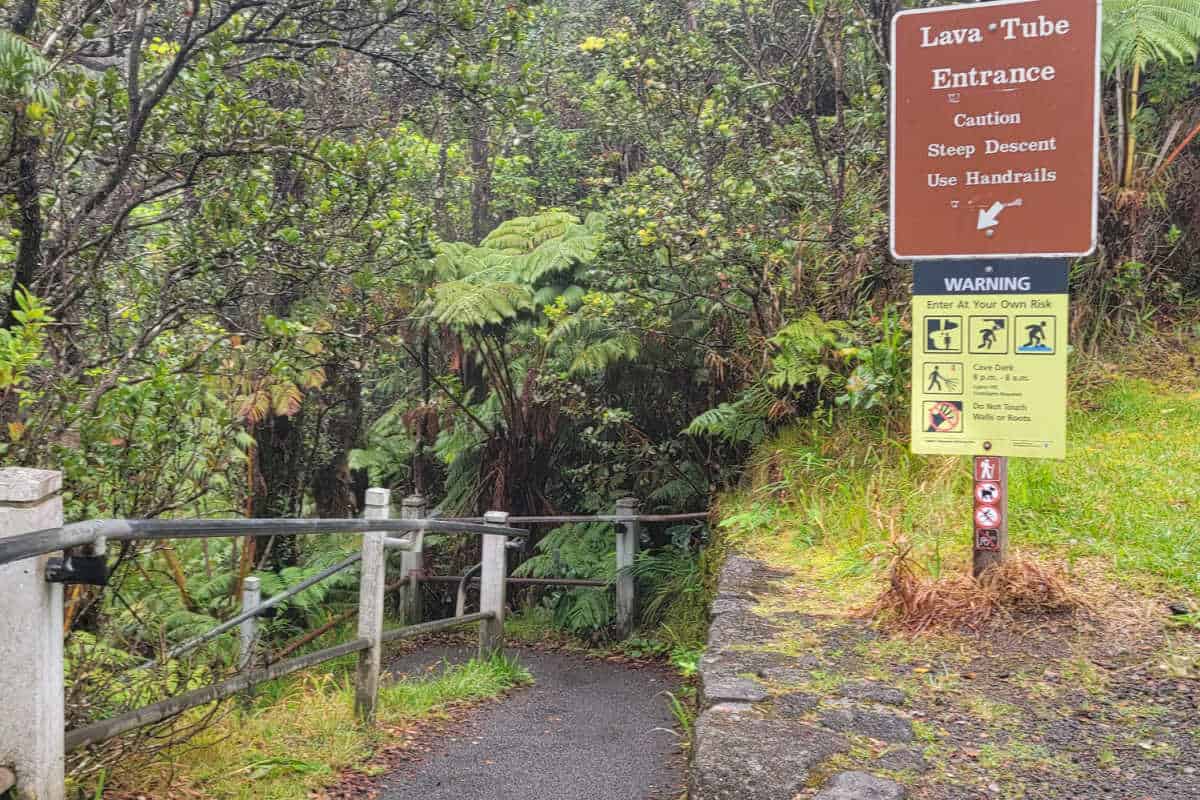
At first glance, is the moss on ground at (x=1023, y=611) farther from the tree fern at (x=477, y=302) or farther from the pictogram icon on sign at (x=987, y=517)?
the tree fern at (x=477, y=302)

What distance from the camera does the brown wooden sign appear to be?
3.70 metres

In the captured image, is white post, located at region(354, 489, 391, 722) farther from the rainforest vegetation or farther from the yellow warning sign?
the yellow warning sign

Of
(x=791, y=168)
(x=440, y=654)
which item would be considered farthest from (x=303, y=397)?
(x=791, y=168)

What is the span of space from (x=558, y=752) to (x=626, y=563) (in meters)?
3.93

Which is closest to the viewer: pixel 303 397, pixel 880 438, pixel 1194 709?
pixel 1194 709

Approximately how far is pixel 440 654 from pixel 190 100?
516 centimetres

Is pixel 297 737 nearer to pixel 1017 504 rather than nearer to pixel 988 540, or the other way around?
pixel 988 540

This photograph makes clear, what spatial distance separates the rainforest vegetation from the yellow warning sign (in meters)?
2.10

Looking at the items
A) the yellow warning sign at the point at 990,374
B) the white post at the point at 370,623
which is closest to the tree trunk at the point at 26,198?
the white post at the point at 370,623

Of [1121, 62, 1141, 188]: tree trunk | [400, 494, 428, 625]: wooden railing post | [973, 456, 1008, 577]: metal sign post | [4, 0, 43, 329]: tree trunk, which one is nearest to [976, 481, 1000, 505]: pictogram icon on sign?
[973, 456, 1008, 577]: metal sign post

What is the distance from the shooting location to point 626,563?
8.58 m

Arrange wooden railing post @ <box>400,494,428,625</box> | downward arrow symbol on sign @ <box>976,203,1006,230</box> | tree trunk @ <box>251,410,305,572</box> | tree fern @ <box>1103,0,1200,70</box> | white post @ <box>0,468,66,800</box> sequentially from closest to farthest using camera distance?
white post @ <box>0,468,66,800</box> → downward arrow symbol on sign @ <box>976,203,1006,230</box> → tree fern @ <box>1103,0,1200,70</box> → tree trunk @ <box>251,410,305,572</box> → wooden railing post @ <box>400,494,428,625</box>

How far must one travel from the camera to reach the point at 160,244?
5168 mm

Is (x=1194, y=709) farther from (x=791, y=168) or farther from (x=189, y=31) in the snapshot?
(x=791, y=168)
